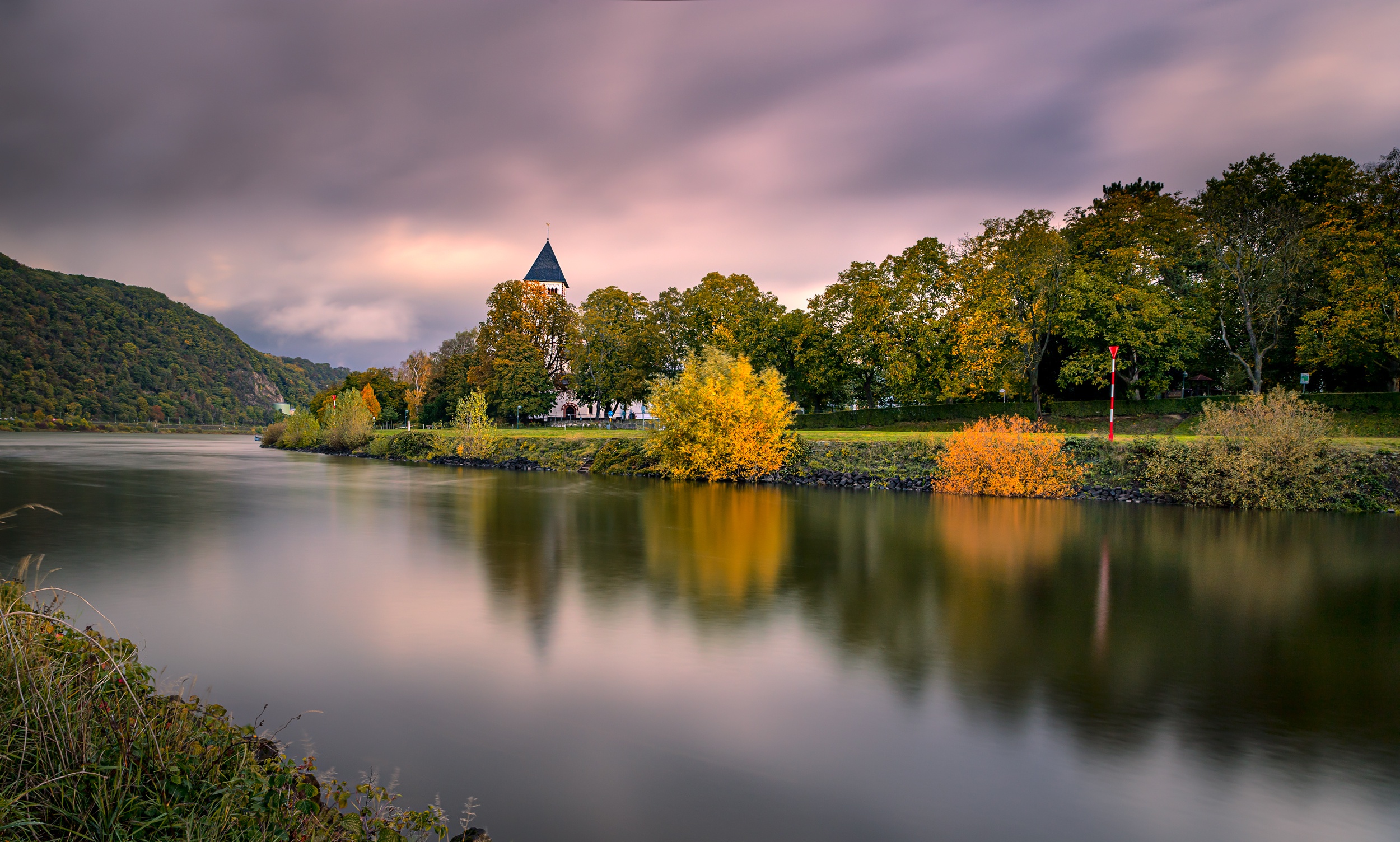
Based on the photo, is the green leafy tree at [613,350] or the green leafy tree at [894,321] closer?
the green leafy tree at [894,321]

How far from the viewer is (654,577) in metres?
10.8

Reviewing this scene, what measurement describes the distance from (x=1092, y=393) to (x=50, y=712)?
4807 centimetres

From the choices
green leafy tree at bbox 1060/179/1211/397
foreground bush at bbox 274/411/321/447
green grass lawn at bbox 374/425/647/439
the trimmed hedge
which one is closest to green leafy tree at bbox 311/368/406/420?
foreground bush at bbox 274/411/321/447

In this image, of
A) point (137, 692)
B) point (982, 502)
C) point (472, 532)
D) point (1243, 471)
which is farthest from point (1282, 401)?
point (137, 692)

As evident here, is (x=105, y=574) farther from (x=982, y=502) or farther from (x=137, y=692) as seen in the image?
(x=982, y=502)

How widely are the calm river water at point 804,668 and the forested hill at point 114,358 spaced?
4752 inches

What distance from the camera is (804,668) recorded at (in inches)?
267

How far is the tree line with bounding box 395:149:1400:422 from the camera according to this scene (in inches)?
1352

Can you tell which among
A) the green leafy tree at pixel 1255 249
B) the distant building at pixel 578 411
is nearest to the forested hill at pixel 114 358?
the distant building at pixel 578 411

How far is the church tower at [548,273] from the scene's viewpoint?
91.8 metres

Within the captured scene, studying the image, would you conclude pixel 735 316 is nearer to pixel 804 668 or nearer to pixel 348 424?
pixel 348 424

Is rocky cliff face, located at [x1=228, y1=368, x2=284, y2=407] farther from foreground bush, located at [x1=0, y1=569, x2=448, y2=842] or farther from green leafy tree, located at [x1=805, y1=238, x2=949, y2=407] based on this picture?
foreground bush, located at [x1=0, y1=569, x2=448, y2=842]

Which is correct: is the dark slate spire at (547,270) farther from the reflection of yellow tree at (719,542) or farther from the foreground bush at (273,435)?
the reflection of yellow tree at (719,542)

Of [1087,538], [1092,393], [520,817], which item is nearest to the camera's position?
[520,817]
